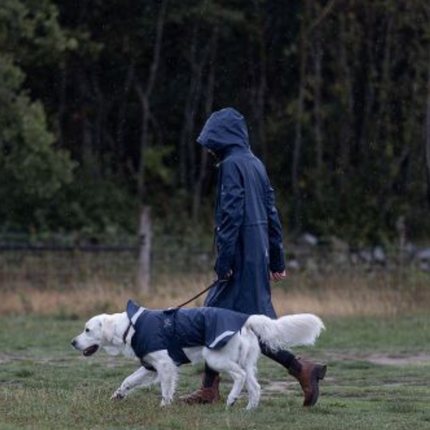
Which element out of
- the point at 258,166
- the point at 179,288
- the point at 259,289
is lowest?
the point at 179,288

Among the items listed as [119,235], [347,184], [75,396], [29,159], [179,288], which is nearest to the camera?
[75,396]

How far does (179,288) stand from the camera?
1944 centimetres

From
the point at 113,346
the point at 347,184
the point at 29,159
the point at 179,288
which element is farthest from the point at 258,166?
the point at 347,184

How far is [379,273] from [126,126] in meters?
11.8

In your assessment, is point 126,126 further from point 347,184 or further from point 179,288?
point 179,288

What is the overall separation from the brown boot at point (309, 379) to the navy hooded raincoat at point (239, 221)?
18.5 inches

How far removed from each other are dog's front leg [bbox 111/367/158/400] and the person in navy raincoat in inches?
11.9

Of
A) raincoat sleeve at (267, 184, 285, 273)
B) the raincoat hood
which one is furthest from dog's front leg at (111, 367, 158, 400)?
the raincoat hood

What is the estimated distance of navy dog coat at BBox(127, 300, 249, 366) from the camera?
8906 mm

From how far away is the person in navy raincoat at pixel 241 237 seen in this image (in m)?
9.25

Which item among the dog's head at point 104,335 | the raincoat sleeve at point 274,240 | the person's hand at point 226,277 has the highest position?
the raincoat sleeve at point 274,240

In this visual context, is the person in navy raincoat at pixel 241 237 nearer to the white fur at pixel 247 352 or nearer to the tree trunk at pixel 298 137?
the white fur at pixel 247 352

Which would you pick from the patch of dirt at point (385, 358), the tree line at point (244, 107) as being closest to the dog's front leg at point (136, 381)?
the patch of dirt at point (385, 358)

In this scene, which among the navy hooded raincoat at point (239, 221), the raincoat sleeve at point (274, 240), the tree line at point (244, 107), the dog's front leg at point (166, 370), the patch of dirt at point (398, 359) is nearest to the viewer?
the dog's front leg at point (166, 370)
